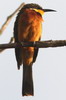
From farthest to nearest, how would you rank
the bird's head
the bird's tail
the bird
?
the bird's tail → the bird's head → the bird

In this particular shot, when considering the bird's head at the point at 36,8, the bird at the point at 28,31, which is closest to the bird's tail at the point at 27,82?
the bird at the point at 28,31

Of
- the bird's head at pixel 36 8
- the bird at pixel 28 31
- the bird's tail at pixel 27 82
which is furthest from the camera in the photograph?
the bird's tail at pixel 27 82

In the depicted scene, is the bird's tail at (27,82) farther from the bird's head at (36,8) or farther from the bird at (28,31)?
the bird's head at (36,8)

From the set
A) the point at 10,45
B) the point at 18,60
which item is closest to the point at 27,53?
the point at 18,60

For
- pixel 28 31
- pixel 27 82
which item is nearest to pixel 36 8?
pixel 28 31

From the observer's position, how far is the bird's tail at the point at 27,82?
6.95m

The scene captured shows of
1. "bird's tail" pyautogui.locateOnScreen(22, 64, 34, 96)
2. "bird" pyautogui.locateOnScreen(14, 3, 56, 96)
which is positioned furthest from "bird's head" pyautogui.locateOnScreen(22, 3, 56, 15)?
"bird's tail" pyautogui.locateOnScreen(22, 64, 34, 96)

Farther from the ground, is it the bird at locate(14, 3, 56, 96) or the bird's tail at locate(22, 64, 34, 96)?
the bird at locate(14, 3, 56, 96)

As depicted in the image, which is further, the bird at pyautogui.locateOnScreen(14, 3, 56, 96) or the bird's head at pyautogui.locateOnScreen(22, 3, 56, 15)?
the bird's head at pyautogui.locateOnScreen(22, 3, 56, 15)

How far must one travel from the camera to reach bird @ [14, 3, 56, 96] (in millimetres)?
6305

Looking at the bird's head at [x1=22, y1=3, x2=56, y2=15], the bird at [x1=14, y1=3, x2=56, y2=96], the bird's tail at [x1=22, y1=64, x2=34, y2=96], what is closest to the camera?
the bird at [x1=14, y1=3, x2=56, y2=96]

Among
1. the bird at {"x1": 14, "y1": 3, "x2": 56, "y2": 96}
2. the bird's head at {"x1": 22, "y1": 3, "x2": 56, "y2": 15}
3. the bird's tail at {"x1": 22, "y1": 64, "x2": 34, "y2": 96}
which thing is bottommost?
the bird's tail at {"x1": 22, "y1": 64, "x2": 34, "y2": 96}

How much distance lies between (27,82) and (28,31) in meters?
1.48

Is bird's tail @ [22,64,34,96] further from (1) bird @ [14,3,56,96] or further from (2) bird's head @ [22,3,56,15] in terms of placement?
(2) bird's head @ [22,3,56,15]
